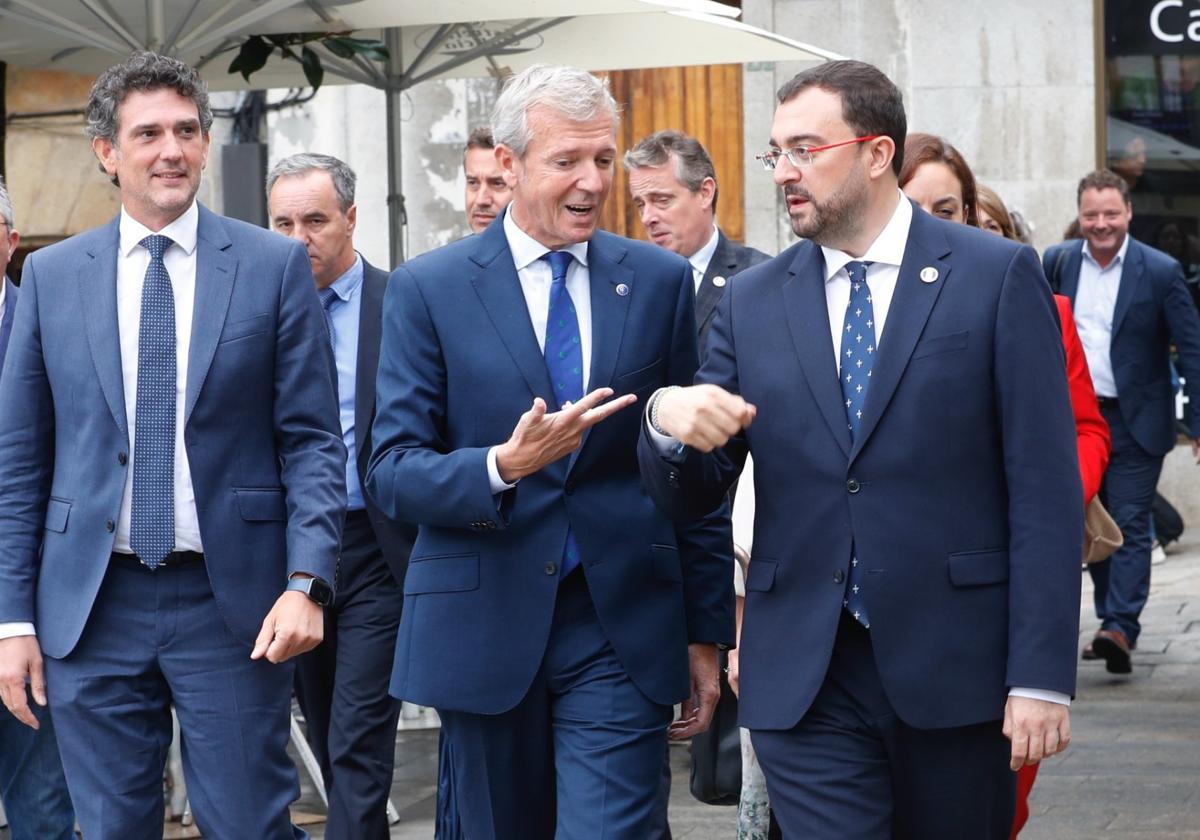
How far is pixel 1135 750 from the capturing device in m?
8.30

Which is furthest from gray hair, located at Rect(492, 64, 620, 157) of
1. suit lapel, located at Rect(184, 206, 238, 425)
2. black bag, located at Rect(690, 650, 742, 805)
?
black bag, located at Rect(690, 650, 742, 805)

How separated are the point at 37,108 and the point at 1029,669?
9.08 meters

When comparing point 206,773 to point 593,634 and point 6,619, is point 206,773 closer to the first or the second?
point 6,619

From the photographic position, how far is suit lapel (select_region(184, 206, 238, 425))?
14.8 feet

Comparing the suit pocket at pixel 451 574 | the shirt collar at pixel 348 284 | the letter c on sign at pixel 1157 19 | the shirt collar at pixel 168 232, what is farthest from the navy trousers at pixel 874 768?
the letter c on sign at pixel 1157 19

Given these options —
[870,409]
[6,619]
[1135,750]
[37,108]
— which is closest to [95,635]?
[6,619]

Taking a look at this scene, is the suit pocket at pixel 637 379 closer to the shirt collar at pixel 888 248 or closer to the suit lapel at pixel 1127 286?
the shirt collar at pixel 888 248

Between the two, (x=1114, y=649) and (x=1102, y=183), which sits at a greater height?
(x=1102, y=183)

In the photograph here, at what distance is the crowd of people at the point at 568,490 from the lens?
3.91m

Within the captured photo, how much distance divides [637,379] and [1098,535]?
1.60m

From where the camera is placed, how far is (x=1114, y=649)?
32.8 feet

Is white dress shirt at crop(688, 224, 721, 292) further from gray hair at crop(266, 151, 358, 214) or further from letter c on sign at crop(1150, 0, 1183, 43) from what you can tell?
letter c on sign at crop(1150, 0, 1183, 43)

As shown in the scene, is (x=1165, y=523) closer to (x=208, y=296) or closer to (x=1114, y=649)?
(x=1114, y=649)

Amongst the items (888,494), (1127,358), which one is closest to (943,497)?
(888,494)
